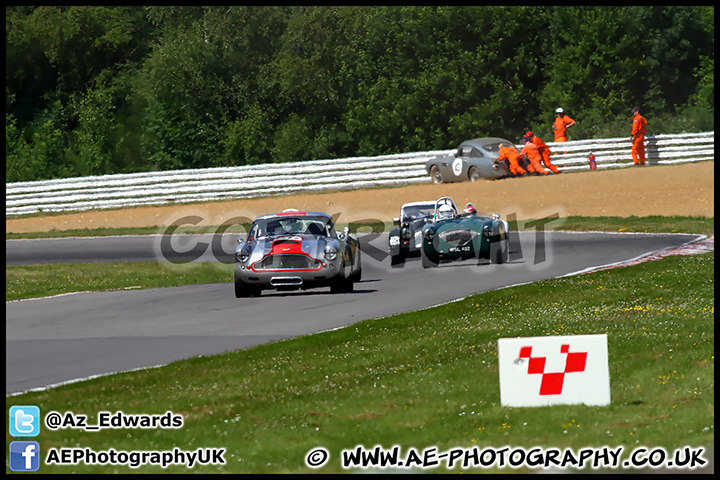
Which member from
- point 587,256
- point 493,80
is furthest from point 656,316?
point 493,80

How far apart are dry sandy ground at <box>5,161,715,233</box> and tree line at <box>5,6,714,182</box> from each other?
941 centimetres

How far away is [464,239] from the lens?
2036 centimetres

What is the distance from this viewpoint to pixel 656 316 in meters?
12.7

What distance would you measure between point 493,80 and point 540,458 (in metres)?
39.9

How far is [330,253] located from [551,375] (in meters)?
8.96

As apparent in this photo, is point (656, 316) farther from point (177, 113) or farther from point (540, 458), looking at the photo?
point (177, 113)

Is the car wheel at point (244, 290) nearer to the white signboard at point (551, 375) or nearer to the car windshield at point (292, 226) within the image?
the car windshield at point (292, 226)

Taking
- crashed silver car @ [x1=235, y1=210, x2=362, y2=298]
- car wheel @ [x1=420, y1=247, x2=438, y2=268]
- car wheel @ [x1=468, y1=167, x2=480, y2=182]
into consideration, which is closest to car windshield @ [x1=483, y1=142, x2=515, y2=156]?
car wheel @ [x1=468, y1=167, x2=480, y2=182]

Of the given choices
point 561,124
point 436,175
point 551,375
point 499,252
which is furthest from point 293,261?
point 561,124
